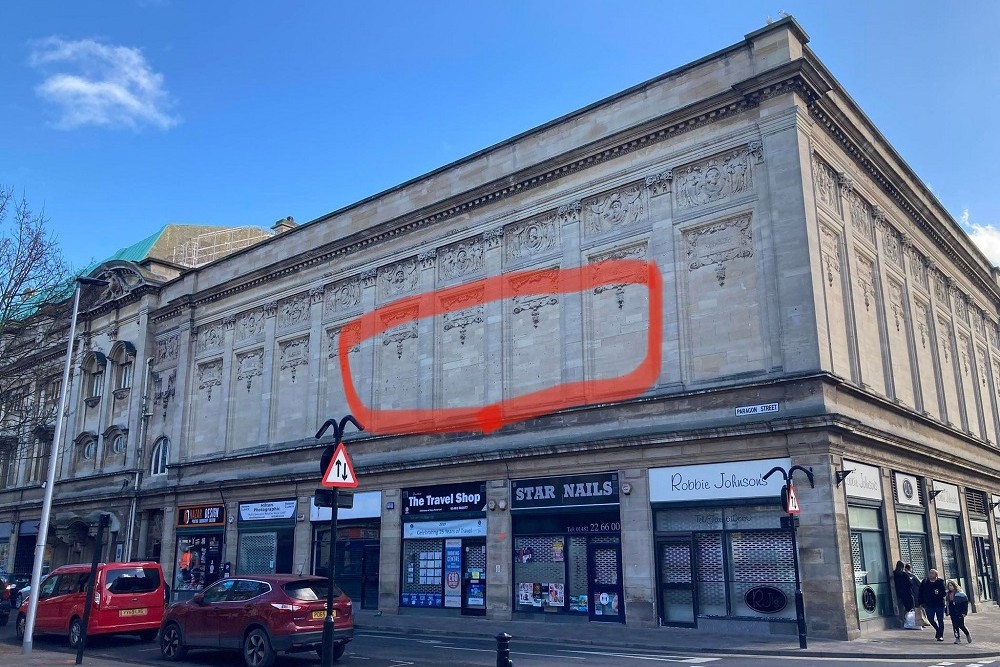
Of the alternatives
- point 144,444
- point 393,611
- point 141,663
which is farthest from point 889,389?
point 144,444

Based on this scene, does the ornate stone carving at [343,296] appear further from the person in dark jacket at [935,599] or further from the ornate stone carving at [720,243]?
the person in dark jacket at [935,599]

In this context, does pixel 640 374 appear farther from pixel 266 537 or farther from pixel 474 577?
pixel 266 537

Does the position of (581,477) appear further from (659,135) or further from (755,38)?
(755,38)

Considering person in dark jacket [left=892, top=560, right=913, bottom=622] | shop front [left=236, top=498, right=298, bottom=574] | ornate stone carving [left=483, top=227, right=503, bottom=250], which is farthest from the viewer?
shop front [left=236, top=498, right=298, bottom=574]

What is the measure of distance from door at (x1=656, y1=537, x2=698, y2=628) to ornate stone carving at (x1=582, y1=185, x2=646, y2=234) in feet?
32.2

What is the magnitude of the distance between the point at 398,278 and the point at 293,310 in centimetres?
643

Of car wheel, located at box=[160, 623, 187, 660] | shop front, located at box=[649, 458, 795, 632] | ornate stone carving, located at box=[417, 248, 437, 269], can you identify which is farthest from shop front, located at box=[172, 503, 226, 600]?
shop front, located at box=[649, 458, 795, 632]

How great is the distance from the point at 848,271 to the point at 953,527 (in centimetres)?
984

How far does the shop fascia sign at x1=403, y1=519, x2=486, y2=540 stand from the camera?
85.8ft

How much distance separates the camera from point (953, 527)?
1038 inches

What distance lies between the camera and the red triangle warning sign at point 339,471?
39.2 feet

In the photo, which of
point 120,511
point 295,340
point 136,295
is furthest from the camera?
point 136,295

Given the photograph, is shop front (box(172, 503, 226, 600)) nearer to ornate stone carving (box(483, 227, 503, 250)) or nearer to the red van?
the red van

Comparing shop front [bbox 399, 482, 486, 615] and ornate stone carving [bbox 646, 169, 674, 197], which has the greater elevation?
ornate stone carving [bbox 646, 169, 674, 197]
